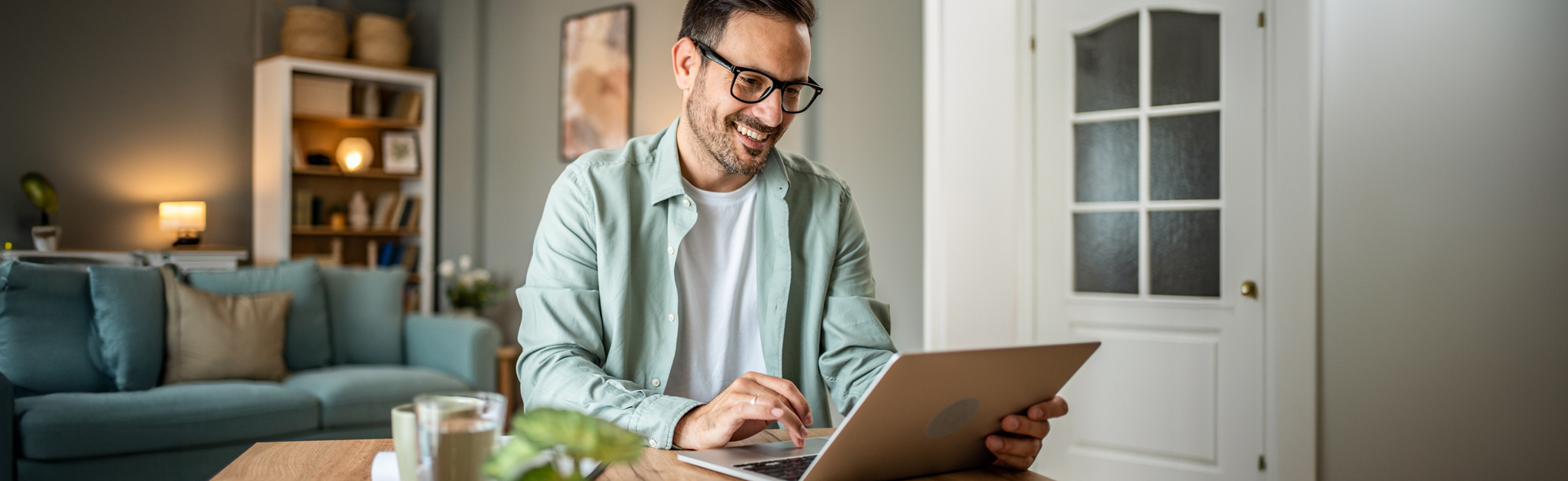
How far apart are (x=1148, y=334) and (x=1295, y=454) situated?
0.55 meters

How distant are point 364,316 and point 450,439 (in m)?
3.25

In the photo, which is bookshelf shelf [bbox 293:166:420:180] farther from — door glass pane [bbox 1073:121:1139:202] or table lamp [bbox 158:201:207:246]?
door glass pane [bbox 1073:121:1139:202]

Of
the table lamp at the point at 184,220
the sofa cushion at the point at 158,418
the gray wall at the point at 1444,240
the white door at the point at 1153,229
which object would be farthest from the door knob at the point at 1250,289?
the table lamp at the point at 184,220

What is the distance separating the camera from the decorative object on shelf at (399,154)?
516 cm

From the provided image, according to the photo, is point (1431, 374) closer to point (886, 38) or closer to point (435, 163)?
point (886, 38)

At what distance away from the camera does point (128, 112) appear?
479cm

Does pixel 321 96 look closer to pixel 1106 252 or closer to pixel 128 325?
pixel 128 325

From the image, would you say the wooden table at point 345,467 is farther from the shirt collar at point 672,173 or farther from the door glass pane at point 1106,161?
the door glass pane at point 1106,161

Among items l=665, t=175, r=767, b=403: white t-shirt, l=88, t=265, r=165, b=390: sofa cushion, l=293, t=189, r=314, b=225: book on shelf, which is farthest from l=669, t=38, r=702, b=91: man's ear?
l=293, t=189, r=314, b=225: book on shelf

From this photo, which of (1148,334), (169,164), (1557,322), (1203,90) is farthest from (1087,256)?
(169,164)

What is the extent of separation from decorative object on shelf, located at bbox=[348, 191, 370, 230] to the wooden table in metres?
4.54

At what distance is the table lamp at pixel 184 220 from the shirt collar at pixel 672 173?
4.22 meters

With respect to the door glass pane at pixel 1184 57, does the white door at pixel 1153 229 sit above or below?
below

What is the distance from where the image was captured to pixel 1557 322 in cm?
236
